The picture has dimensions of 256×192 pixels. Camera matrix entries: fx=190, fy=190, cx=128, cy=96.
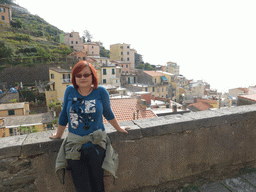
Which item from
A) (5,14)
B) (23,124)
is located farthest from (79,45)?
(23,124)

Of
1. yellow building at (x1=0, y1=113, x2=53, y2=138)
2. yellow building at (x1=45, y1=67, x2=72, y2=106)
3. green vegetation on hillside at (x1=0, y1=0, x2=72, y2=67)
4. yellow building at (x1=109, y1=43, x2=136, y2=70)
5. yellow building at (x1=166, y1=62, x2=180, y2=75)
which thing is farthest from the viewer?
yellow building at (x1=166, y1=62, x2=180, y2=75)

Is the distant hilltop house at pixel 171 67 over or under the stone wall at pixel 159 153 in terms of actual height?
over

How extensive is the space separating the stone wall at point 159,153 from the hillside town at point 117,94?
6.20 ft

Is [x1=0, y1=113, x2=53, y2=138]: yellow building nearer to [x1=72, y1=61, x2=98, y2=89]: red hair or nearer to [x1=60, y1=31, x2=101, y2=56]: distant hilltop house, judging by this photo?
[x1=72, y1=61, x2=98, y2=89]: red hair

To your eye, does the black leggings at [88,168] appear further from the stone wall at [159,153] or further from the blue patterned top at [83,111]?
the stone wall at [159,153]

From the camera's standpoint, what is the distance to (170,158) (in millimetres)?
2592

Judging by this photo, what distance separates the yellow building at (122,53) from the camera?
52.4m

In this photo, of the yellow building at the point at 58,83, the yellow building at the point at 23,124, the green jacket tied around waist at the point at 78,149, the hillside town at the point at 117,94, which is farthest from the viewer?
the yellow building at the point at 58,83

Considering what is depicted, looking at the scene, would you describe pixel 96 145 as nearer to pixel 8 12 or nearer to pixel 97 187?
pixel 97 187

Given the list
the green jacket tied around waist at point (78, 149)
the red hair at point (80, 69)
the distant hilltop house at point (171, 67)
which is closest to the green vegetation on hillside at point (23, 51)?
the distant hilltop house at point (171, 67)

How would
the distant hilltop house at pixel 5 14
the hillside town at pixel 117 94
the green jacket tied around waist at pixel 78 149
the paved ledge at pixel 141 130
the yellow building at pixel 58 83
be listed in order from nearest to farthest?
the green jacket tied around waist at pixel 78 149 < the paved ledge at pixel 141 130 < the hillside town at pixel 117 94 < the yellow building at pixel 58 83 < the distant hilltop house at pixel 5 14

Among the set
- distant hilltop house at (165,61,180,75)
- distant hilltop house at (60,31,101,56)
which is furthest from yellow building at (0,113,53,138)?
distant hilltop house at (165,61,180,75)

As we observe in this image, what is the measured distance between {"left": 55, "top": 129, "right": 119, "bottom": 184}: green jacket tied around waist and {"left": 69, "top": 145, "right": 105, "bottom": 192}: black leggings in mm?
51

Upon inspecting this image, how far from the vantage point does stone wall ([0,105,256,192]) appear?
2.04 metres
